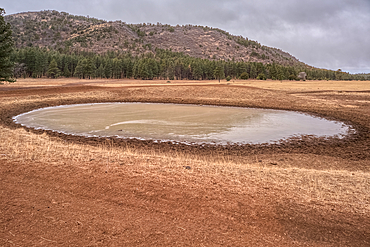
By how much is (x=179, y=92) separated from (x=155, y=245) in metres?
36.0

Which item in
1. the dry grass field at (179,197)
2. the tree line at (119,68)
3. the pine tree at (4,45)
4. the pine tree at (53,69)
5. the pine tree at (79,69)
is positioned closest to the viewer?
the dry grass field at (179,197)

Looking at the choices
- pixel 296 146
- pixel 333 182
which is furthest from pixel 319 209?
pixel 296 146

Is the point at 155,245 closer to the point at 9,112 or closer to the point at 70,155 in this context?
the point at 70,155

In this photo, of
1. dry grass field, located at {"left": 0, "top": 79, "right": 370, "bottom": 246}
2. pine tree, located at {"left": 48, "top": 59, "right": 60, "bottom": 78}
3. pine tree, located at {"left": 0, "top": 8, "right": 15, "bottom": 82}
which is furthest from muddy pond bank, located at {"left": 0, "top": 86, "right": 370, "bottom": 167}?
pine tree, located at {"left": 48, "top": 59, "right": 60, "bottom": 78}

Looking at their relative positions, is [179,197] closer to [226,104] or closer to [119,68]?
[226,104]

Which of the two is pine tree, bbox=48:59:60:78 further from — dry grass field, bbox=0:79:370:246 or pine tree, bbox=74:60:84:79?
dry grass field, bbox=0:79:370:246

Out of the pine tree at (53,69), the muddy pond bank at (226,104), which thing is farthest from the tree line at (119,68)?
the muddy pond bank at (226,104)

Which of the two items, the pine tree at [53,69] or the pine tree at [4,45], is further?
the pine tree at [53,69]

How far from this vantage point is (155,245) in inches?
183

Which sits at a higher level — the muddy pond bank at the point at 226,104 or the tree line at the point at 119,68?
the tree line at the point at 119,68

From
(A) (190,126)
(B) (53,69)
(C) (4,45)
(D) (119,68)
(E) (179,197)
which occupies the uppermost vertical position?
(D) (119,68)

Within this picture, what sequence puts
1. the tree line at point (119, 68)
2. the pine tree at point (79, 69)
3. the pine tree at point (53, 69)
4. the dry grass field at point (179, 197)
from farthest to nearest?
the pine tree at point (79, 69)
the pine tree at point (53, 69)
the tree line at point (119, 68)
the dry grass field at point (179, 197)

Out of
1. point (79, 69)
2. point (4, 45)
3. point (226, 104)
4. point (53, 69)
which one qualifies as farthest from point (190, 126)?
point (79, 69)

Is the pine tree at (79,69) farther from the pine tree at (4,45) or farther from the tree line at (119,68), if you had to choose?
the pine tree at (4,45)
